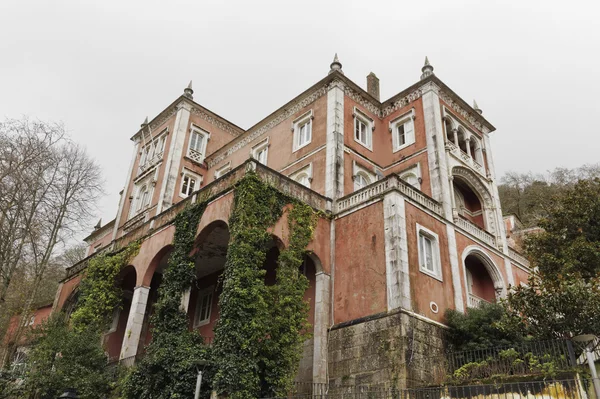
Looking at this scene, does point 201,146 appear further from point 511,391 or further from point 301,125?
point 511,391

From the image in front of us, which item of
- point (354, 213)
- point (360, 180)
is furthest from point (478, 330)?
point (360, 180)

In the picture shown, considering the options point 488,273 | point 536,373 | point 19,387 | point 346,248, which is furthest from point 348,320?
point 19,387

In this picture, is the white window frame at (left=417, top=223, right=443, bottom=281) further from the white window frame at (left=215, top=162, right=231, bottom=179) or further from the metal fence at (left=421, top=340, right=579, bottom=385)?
the white window frame at (left=215, top=162, right=231, bottom=179)

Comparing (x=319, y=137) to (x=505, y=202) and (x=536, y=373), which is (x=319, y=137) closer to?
(x=536, y=373)

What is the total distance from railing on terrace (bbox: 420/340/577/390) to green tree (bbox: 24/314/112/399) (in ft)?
34.5

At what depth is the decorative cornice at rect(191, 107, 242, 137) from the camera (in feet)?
94.5

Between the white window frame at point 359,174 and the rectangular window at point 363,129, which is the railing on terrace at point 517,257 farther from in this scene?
the rectangular window at point 363,129

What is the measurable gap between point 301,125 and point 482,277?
10703mm

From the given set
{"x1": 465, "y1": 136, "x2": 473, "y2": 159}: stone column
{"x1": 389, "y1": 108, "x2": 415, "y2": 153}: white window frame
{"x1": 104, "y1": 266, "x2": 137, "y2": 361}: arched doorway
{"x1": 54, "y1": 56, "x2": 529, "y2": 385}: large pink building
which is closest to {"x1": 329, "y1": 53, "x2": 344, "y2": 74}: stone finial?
{"x1": 54, "y1": 56, "x2": 529, "y2": 385}: large pink building

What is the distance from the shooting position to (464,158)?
21.7 metres

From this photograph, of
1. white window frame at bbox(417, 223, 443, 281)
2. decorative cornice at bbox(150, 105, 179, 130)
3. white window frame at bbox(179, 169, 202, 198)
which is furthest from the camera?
decorative cornice at bbox(150, 105, 179, 130)

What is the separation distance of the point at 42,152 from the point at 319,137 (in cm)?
1267

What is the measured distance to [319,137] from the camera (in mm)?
21031

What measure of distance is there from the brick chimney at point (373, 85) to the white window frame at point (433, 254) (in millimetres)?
10284
